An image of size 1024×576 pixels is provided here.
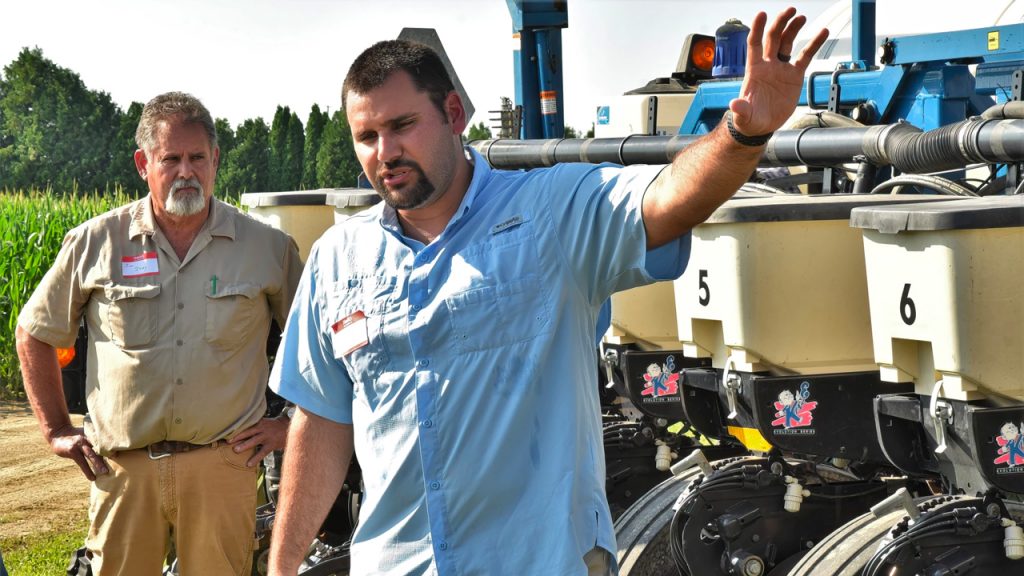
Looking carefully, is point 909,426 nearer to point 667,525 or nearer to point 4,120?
point 667,525

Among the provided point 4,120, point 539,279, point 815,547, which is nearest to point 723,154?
point 539,279

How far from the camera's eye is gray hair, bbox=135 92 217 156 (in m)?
4.52

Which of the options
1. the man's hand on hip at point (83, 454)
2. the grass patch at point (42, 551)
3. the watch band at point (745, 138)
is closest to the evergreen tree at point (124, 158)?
the grass patch at point (42, 551)

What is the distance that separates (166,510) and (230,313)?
654mm

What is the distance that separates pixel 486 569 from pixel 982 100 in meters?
4.96

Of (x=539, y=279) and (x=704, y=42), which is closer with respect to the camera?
(x=539, y=279)

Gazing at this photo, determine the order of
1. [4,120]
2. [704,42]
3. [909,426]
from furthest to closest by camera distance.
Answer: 1. [4,120]
2. [704,42]
3. [909,426]

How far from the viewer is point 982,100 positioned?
6789 millimetres

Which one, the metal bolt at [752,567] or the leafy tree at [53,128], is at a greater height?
the leafy tree at [53,128]

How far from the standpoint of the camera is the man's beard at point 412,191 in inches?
107

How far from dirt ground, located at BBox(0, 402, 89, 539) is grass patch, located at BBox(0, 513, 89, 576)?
14cm

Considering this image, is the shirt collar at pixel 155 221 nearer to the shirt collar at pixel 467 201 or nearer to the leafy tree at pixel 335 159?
the shirt collar at pixel 467 201

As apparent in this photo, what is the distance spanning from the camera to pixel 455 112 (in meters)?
2.83

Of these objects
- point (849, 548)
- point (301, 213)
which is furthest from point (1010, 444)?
point (301, 213)
